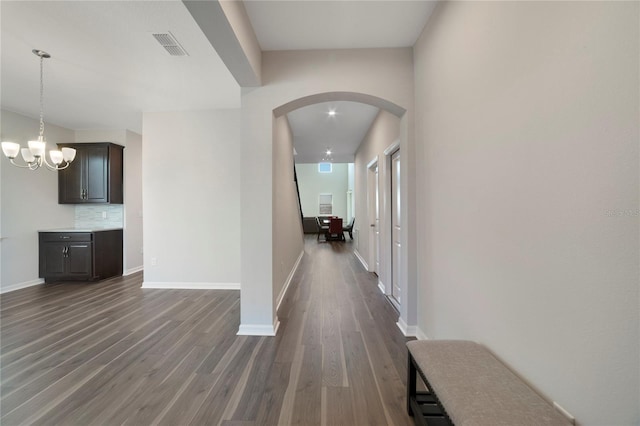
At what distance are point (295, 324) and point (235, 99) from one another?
10.6 ft

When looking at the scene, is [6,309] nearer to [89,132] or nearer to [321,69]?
[89,132]

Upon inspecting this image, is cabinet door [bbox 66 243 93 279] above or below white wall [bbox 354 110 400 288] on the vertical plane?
below

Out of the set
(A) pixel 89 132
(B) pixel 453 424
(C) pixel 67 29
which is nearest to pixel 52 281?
(A) pixel 89 132

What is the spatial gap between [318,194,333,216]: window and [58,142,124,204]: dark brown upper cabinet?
9698 mm

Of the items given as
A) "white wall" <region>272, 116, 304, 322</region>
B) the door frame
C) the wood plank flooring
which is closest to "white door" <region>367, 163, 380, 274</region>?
the door frame

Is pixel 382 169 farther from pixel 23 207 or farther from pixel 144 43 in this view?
pixel 23 207

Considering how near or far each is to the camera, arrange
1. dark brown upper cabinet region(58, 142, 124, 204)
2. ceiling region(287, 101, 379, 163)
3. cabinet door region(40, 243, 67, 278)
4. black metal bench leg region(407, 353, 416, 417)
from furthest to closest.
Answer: dark brown upper cabinet region(58, 142, 124, 204)
cabinet door region(40, 243, 67, 278)
ceiling region(287, 101, 379, 163)
black metal bench leg region(407, 353, 416, 417)

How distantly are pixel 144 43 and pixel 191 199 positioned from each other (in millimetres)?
2196

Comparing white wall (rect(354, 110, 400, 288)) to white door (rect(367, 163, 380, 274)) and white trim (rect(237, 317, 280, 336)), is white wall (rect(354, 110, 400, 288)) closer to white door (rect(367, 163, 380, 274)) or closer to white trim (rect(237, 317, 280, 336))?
white door (rect(367, 163, 380, 274))

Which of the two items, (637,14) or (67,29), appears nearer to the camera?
(637,14)

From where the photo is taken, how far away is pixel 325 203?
43.6 feet

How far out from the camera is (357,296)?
11.3ft

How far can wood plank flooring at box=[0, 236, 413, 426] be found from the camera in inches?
58.2

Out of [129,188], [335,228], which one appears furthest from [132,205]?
[335,228]
